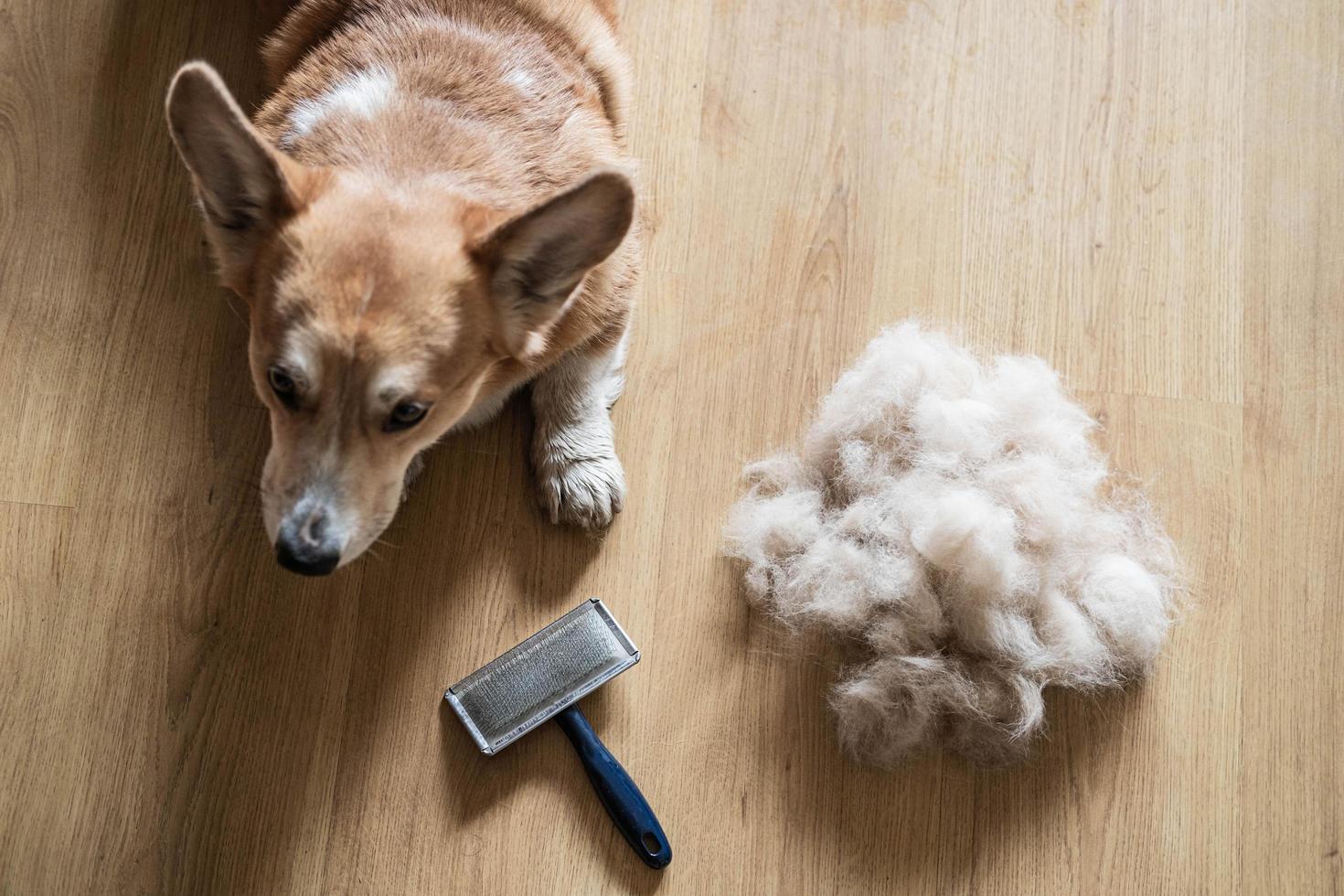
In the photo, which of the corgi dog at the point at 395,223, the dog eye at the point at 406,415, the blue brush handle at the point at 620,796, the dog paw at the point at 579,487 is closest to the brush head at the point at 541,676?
the blue brush handle at the point at 620,796

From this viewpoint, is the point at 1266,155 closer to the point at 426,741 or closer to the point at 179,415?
the point at 426,741

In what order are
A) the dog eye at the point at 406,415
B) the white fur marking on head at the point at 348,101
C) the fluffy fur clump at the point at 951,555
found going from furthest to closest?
1. the fluffy fur clump at the point at 951,555
2. the white fur marking on head at the point at 348,101
3. the dog eye at the point at 406,415

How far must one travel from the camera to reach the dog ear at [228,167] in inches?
43.3

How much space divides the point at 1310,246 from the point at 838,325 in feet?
2.90

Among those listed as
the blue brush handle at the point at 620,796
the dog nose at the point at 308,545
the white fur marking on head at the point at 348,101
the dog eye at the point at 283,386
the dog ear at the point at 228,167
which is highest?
the white fur marking on head at the point at 348,101

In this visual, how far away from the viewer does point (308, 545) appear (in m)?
1.25

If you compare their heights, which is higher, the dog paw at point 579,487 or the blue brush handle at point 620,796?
the dog paw at point 579,487

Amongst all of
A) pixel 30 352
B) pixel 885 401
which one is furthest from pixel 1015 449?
pixel 30 352

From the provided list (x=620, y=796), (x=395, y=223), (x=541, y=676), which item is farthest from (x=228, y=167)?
(x=620, y=796)

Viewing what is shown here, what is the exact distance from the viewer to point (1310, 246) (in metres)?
1.79

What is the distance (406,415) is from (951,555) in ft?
2.75

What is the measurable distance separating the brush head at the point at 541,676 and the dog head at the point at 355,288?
1.29ft

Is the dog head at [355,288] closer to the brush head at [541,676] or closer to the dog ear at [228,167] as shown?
the dog ear at [228,167]

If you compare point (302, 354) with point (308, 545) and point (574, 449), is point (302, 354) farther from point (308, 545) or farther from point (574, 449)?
point (574, 449)
